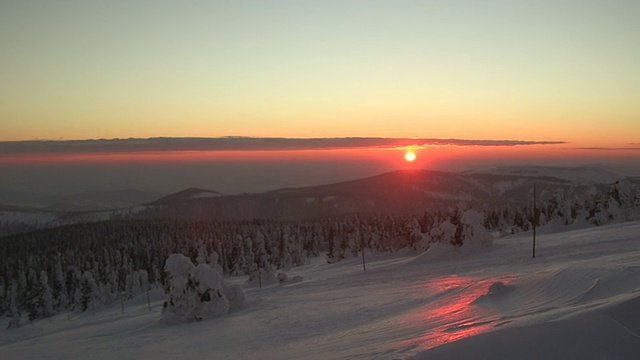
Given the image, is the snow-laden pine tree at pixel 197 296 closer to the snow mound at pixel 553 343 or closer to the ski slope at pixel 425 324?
the ski slope at pixel 425 324

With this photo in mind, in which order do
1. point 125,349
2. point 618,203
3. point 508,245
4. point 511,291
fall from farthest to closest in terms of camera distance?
point 618,203
point 508,245
point 125,349
point 511,291

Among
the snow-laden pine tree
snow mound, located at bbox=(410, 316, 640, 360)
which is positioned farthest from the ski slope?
the snow-laden pine tree

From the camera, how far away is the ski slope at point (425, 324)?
853 centimetres

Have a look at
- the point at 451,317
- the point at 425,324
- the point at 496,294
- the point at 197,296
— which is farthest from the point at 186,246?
the point at 425,324

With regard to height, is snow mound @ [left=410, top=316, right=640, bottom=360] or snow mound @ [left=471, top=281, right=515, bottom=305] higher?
snow mound @ [left=410, top=316, right=640, bottom=360]

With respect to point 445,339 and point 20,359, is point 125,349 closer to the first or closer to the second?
point 20,359

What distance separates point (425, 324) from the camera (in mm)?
15664

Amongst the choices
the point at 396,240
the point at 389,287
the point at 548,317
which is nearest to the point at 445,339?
the point at 548,317

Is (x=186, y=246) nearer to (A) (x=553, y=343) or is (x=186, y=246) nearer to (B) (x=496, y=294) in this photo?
(B) (x=496, y=294)

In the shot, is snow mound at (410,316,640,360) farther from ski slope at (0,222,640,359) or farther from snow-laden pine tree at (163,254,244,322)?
snow-laden pine tree at (163,254,244,322)

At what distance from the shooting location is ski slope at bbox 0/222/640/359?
28.0 feet

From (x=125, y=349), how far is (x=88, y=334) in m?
11.9

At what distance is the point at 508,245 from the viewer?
5716 cm

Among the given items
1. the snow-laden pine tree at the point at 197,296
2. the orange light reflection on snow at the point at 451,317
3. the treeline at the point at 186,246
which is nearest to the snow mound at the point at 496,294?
the orange light reflection on snow at the point at 451,317
